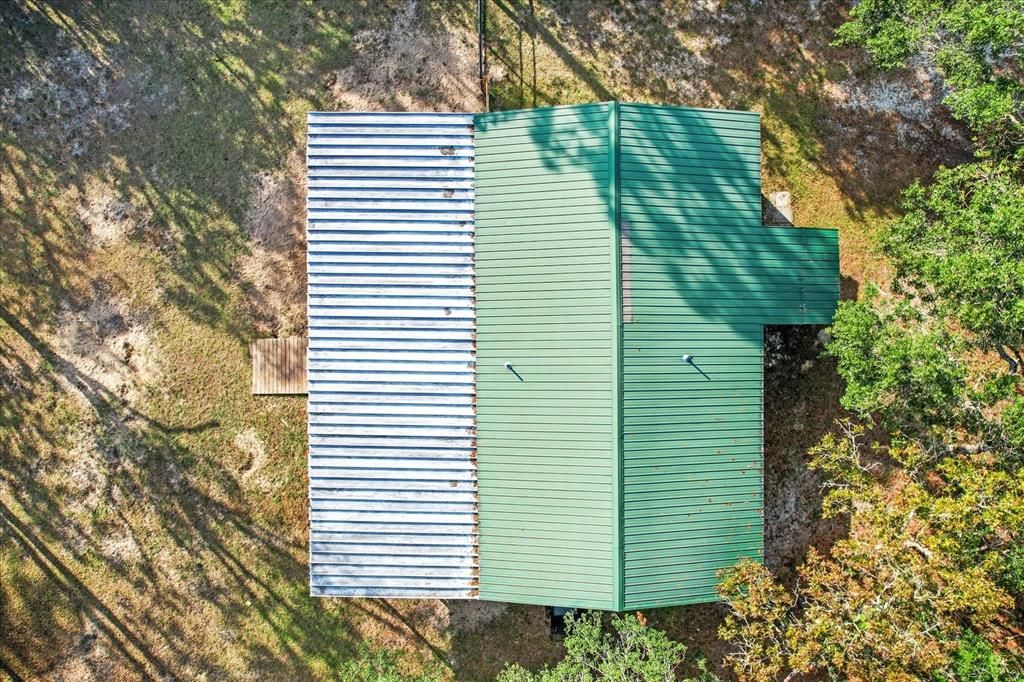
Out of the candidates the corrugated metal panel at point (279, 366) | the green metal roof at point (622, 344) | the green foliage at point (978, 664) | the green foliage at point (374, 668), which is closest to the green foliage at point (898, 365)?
the green metal roof at point (622, 344)

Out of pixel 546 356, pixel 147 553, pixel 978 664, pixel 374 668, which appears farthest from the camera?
pixel 147 553

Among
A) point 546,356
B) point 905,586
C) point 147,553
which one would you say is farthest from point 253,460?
point 905,586

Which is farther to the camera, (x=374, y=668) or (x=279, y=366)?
(x=279, y=366)

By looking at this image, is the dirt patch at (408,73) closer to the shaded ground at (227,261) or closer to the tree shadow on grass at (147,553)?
the shaded ground at (227,261)

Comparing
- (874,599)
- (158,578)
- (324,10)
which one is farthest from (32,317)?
(874,599)

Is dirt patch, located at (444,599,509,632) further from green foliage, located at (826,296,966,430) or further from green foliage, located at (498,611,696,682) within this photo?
green foliage, located at (826,296,966,430)

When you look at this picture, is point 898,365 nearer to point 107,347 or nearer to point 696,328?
point 696,328
